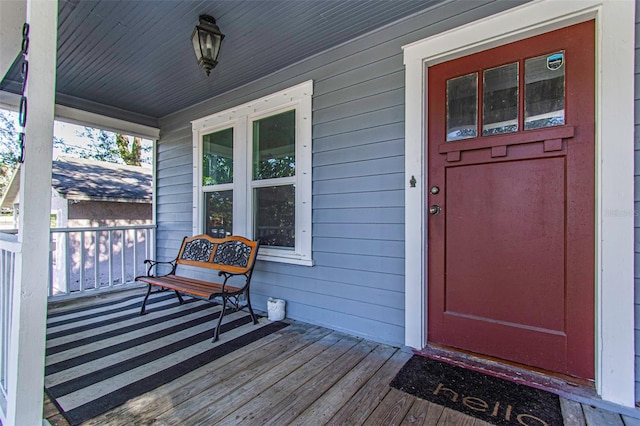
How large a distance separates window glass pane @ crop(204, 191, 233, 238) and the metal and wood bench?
359 mm

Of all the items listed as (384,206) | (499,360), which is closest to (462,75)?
(384,206)

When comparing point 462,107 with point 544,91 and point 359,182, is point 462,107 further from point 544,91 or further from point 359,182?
point 359,182

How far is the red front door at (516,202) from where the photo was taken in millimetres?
1672

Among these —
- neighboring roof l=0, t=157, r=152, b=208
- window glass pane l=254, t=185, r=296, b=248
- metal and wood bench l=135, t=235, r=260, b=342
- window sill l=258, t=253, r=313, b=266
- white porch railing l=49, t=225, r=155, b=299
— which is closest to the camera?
metal and wood bench l=135, t=235, r=260, b=342

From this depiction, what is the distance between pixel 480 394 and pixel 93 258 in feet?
23.8

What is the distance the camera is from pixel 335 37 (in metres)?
2.43

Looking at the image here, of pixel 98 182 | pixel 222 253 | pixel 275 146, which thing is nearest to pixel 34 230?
pixel 222 253

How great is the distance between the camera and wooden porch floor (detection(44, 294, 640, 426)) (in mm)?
1426

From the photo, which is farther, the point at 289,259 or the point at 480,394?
the point at 289,259

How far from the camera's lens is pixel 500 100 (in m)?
1.91

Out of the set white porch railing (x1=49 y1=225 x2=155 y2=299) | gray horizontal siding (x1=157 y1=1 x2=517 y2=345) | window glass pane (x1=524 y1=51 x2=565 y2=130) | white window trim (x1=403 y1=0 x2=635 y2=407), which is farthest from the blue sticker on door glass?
white porch railing (x1=49 y1=225 x2=155 y2=299)

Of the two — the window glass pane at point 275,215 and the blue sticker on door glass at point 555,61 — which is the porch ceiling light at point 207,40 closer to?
the window glass pane at point 275,215

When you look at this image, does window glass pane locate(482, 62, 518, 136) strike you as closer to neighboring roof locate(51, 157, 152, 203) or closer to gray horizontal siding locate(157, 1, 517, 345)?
gray horizontal siding locate(157, 1, 517, 345)

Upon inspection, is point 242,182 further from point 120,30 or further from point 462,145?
point 462,145
